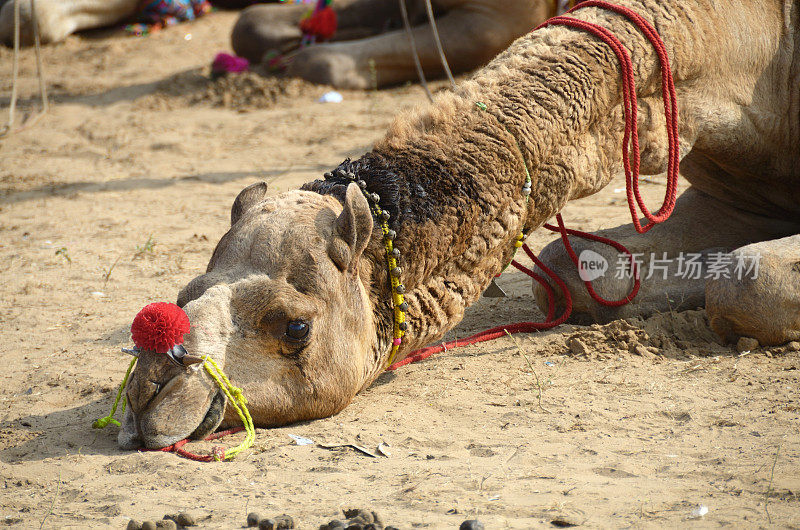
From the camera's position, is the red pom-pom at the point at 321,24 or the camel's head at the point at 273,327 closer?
the camel's head at the point at 273,327

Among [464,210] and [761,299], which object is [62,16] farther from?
[761,299]

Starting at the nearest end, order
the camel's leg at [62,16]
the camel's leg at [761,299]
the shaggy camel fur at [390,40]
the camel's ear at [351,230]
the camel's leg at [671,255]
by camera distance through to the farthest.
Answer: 1. the camel's ear at [351,230]
2. the camel's leg at [761,299]
3. the camel's leg at [671,255]
4. the shaggy camel fur at [390,40]
5. the camel's leg at [62,16]

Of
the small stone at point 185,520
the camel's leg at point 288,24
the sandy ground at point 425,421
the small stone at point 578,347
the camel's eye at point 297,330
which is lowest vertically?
the small stone at point 578,347

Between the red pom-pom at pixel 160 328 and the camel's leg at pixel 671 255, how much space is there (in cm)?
204

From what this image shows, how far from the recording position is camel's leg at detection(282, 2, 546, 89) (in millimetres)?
8352

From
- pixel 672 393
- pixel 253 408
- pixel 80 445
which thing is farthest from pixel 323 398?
pixel 672 393

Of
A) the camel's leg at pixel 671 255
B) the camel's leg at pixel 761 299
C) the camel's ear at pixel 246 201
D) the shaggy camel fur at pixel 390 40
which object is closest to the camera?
the camel's ear at pixel 246 201

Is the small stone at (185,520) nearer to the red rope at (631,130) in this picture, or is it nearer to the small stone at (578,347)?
the red rope at (631,130)

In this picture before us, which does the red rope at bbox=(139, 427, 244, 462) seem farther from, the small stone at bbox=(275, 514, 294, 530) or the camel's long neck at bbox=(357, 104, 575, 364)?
the camel's long neck at bbox=(357, 104, 575, 364)

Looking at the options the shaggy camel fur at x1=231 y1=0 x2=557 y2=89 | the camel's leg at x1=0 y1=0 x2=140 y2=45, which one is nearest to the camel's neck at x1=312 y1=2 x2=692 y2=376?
the shaggy camel fur at x1=231 y1=0 x2=557 y2=89

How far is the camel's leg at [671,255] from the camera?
4.19 meters

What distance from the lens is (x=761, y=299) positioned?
3.65 metres

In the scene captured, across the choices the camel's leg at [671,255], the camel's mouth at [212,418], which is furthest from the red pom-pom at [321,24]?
the camel's mouth at [212,418]

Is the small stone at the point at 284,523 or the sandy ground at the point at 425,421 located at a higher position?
the small stone at the point at 284,523
